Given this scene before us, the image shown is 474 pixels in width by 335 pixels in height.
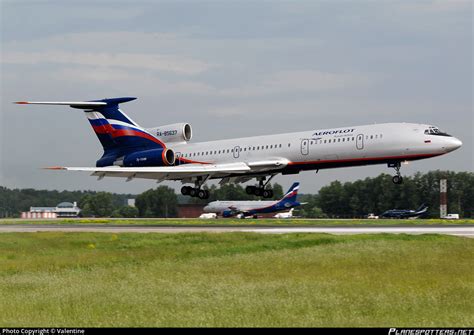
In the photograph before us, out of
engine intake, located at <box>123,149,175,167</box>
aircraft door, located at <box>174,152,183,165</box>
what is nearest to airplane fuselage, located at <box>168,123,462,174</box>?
aircraft door, located at <box>174,152,183,165</box>

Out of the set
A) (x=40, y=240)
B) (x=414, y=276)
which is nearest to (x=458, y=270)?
(x=414, y=276)

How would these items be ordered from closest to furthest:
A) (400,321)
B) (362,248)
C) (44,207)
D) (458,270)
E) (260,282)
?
(400,321) < (260,282) < (458,270) < (362,248) < (44,207)

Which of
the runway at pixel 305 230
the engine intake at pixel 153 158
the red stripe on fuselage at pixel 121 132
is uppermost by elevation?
the red stripe on fuselage at pixel 121 132

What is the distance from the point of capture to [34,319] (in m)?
16.3

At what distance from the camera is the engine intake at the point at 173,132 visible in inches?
2554

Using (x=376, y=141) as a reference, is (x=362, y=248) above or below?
below

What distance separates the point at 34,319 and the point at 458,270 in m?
13.1

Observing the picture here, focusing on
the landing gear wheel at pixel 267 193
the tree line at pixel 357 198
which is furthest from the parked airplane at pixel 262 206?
the landing gear wheel at pixel 267 193

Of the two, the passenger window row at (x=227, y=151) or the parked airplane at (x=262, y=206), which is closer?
the passenger window row at (x=227, y=151)

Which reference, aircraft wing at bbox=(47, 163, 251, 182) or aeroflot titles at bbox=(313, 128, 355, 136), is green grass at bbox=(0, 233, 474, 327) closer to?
aeroflot titles at bbox=(313, 128, 355, 136)

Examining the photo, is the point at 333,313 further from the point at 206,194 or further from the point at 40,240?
the point at 206,194

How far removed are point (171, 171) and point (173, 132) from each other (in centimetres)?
560

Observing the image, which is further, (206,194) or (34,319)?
(206,194)

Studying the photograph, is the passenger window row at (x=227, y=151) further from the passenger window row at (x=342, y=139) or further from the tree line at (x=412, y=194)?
the tree line at (x=412, y=194)
